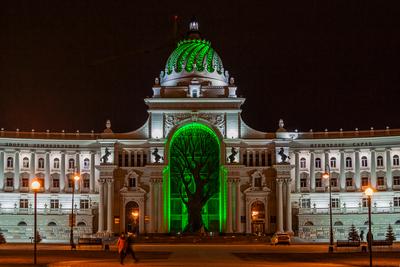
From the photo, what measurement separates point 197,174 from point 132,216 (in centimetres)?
1173

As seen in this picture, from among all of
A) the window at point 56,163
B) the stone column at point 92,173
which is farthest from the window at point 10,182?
the stone column at point 92,173

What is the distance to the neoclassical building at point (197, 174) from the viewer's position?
383 ft

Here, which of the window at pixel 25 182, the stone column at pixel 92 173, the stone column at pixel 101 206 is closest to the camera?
the stone column at pixel 101 206

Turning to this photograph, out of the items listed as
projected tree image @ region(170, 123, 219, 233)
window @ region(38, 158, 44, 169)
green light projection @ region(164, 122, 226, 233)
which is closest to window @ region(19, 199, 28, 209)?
window @ region(38, 158, 44, 169)

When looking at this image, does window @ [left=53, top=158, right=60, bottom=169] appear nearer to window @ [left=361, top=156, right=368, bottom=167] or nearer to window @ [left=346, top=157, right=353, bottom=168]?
window @ [left=346, top=157, right=353, bottom=168]

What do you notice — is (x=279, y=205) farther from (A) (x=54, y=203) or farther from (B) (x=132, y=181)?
(A) (x=54, y=203)

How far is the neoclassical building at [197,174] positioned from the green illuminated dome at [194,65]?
7.24 ft

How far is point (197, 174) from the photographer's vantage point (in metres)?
117

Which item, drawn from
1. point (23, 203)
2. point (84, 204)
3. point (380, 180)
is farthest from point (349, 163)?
point (23, 203)

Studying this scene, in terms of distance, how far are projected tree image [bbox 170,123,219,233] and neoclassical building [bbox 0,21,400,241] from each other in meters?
0.16

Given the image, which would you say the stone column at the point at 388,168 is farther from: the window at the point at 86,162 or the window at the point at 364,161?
the window at the point at 86,162

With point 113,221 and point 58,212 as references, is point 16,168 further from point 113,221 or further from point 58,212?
point 113,221

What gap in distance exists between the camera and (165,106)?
120 m

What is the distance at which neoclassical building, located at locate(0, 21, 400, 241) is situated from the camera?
117 meters
